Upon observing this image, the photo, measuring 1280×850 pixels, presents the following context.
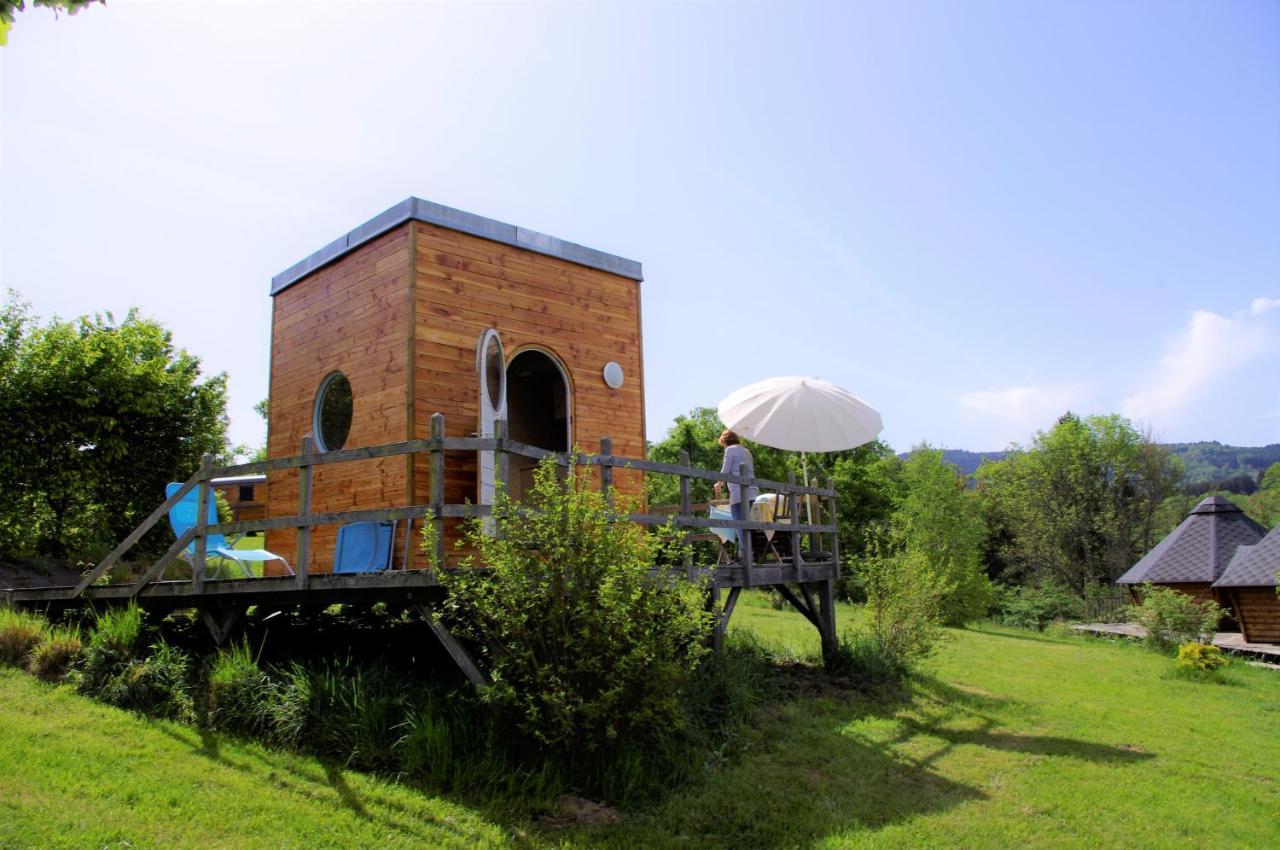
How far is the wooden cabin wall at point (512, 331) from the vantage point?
816 centimetres

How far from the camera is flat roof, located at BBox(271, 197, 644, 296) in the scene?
27.5 ft

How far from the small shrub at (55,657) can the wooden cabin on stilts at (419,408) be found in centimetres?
67

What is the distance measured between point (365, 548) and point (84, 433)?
9983mm

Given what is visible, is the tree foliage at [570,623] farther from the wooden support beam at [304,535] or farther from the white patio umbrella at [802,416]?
the white patio umbrella at [802,416]

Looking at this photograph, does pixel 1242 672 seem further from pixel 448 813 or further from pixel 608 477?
pixel 448 813

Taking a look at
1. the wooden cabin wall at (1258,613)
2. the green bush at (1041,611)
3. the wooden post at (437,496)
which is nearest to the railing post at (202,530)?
the wooden post at (437,496)

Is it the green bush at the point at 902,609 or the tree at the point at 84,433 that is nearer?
the green bush at the point at 902,609

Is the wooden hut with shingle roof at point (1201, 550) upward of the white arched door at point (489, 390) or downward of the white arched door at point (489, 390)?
downward

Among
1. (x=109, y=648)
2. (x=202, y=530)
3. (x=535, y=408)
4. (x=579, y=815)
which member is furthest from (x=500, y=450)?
(x=535, y=408)

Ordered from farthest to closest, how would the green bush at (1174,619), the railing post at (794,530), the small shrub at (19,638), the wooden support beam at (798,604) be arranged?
the green bush at (1174,619) < the wooden support beam at (798,604) < the railing post at (794,530) < the small shrub at (19,638)

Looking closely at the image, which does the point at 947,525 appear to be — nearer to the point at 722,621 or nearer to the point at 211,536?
the point at 722,621

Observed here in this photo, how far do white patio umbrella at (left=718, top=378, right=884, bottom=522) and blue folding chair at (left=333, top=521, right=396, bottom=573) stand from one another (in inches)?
161

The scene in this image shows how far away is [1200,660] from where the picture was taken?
45.0 ft

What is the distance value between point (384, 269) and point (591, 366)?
2.47m
